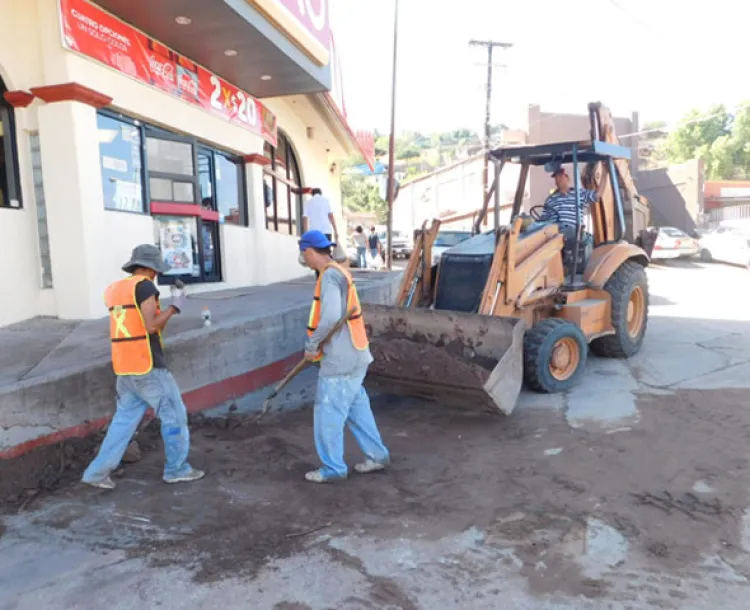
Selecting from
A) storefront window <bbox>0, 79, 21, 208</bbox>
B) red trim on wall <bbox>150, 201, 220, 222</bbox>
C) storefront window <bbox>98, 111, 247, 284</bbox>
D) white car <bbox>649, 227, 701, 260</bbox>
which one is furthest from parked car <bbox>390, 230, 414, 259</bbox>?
storefront window <bbox>0, 79, 21, 208</bbox>

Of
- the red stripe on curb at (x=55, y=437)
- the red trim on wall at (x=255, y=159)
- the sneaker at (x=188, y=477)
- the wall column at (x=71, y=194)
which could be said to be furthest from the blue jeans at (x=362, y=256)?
the sneaker at (x=188, y=477)

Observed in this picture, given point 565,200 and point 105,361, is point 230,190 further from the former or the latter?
point 105,361

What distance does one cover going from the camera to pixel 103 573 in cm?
320

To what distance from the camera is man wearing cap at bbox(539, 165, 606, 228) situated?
706cm

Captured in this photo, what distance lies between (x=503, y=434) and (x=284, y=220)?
31.2 ft

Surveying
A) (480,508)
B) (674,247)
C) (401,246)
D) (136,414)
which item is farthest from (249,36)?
(401,246)

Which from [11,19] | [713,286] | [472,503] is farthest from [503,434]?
[713,286]

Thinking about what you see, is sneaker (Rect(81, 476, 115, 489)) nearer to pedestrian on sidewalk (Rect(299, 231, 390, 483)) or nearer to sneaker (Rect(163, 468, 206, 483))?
sneaker (Rect(163, 468, 206, 483))

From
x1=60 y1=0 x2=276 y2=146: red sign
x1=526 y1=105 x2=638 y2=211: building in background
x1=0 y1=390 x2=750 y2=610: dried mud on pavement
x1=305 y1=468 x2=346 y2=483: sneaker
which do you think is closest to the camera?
x1=0 y1=390 x2=750 y2=610: dried mud on pavement

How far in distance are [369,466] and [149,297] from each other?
1.92 m

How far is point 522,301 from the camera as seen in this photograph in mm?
6160

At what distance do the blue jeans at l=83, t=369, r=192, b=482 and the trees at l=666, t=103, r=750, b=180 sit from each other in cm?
4067

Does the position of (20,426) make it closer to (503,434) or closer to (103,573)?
(103,573)

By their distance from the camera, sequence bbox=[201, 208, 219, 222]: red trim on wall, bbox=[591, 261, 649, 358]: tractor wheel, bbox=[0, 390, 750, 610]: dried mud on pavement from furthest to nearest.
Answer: bbox=[201, 208, 219, 222]: red trim on wall → bbox=[591, 261, 649, 358]: tractor wheel → bbox=[0, 390, 750, 610]: dried mud on pavement
